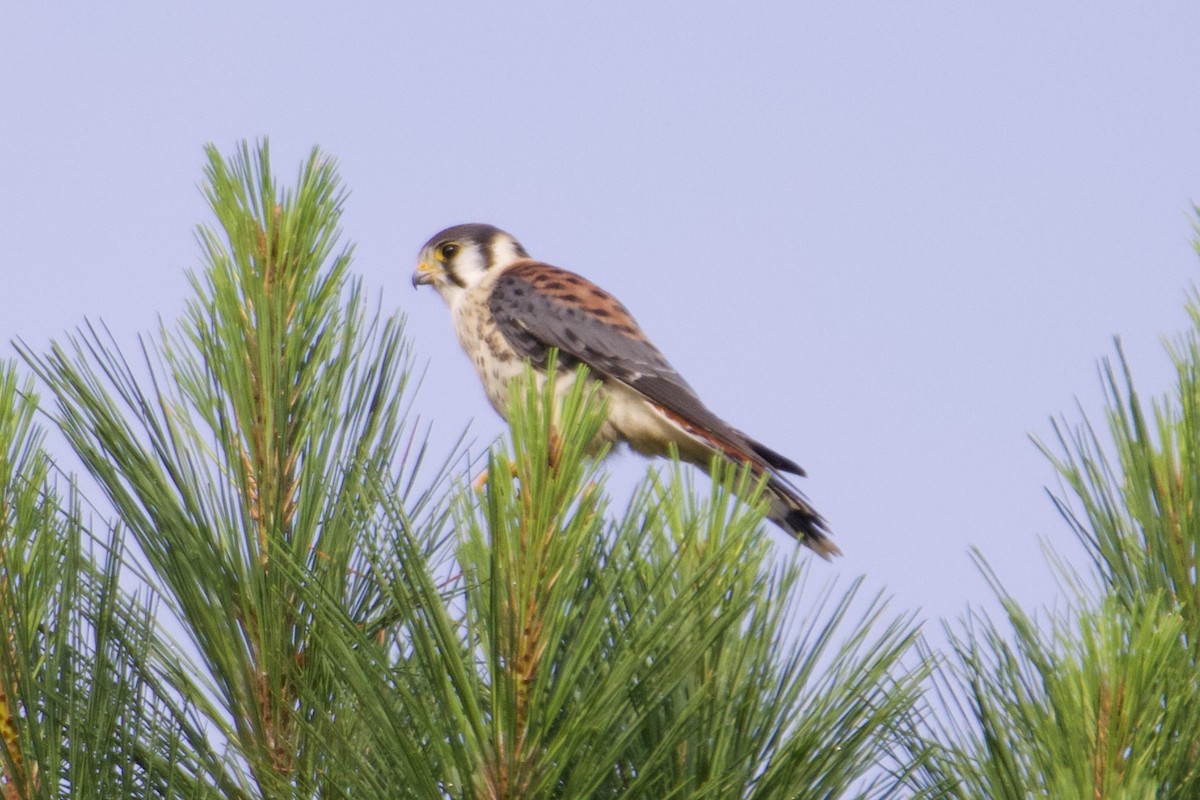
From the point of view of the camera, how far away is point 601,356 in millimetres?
4570

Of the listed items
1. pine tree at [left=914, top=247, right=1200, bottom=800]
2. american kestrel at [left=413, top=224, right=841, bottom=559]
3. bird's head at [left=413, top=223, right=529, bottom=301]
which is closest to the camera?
pine tree at [left=914, top=247, right=1200, bottom=800]

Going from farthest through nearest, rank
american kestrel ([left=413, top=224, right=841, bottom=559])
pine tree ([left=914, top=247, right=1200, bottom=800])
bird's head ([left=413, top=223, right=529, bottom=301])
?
1. bird's head ([left=413, top=223, right=529, bottom=301])
2. american kestrel ([left=413, top=224, right=841, bottom=559])
3. pine tree ([left=914, top=247, right=1200, bottom=800])

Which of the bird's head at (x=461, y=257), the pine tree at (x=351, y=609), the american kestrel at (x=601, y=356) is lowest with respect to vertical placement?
the pine tree at (x=351, y=609)

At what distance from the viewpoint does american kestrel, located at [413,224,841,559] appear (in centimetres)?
387

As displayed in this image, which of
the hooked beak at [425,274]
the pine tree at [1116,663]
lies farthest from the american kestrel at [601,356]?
the pine tree at [1116,663]

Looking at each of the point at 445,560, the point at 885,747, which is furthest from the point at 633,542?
the point at 445,560

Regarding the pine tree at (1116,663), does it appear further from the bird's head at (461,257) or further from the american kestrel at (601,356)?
the bird's head at (461,257)

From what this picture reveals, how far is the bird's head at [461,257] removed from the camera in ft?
17.8

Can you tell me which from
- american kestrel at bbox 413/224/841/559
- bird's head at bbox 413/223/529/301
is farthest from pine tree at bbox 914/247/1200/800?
bird's head at bbox 413/223/529/301

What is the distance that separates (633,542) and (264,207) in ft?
2.96

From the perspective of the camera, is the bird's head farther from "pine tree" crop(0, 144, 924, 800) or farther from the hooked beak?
"pine tree" crop(0, 144, 924, 800)

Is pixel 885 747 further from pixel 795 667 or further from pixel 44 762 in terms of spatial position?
pixel 44 762

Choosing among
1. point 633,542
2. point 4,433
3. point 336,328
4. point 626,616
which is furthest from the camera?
point 336,328

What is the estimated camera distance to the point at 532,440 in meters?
1.28
